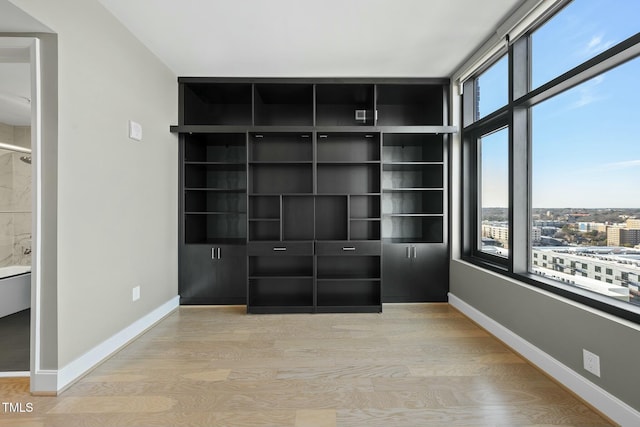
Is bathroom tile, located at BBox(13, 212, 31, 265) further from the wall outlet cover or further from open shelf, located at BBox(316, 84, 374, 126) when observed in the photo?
open shelf, located at BBox(316, 84, 374, 126)

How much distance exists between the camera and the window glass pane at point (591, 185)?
1647 millimetres

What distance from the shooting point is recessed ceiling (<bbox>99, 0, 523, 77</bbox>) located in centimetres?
215

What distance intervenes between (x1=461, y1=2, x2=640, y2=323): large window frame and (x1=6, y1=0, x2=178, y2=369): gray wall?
10.6 feet

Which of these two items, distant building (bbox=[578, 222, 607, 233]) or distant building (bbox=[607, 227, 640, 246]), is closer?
distant building (bbox=[607, 227, 640, 246])

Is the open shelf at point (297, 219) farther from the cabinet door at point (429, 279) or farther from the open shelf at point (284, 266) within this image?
→ the cabinet door at point (429, 279)

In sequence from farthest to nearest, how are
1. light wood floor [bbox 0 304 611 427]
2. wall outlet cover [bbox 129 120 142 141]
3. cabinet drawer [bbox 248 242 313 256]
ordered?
1. cabinet drawer [bbox 248 242 313 256]
2. wall outlet cover [bbox 129 120 142 141]
3. light wood floor [bbox 0 304 611 427]

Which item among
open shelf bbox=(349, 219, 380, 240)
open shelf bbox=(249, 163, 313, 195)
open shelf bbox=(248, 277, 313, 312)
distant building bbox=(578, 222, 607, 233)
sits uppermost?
open shelf bbox=(249, 163, 313, 195)

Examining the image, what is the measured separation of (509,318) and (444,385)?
3.07 feet

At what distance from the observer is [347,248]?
3.23 metres

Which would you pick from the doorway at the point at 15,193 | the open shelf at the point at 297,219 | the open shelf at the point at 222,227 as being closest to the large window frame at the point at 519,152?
the open shelf at the point at 297,219

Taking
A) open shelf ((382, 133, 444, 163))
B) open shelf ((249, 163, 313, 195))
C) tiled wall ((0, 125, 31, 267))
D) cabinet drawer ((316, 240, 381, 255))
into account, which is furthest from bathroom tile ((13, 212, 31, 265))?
open shelf ((382, 133, 444, 163))

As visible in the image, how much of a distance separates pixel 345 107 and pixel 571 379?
3.31 m

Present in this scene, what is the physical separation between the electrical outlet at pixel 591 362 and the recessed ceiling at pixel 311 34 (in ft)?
7.94

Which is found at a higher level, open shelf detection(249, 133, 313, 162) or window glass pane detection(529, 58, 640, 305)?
open shelf detection(249, 133, 313, 162)
